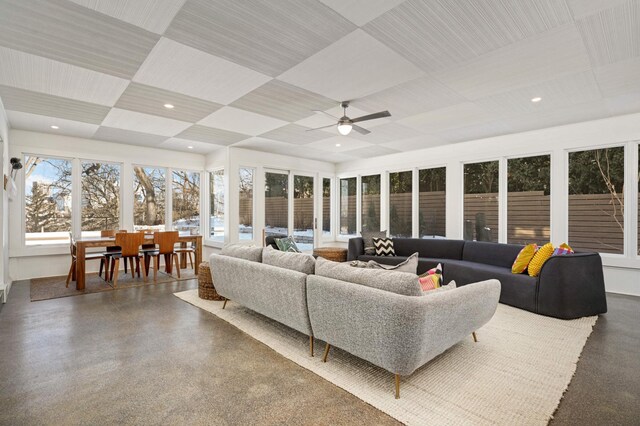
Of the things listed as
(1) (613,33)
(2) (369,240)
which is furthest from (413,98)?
(2) (369,240)

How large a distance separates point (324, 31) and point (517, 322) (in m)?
3.50

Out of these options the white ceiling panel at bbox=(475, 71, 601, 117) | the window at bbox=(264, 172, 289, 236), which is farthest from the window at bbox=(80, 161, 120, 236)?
the white ceiling panel at bbox=(475, 71, 601, 117)

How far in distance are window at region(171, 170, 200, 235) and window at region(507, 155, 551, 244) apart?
6437mm

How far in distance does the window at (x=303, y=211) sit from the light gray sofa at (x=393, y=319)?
5539 mm

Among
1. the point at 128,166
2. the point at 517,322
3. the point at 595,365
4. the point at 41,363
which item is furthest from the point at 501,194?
the point at 128,166

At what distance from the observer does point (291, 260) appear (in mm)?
3037

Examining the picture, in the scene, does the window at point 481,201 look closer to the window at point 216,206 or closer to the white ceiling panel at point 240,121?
the white ceiling panel at point 240,121

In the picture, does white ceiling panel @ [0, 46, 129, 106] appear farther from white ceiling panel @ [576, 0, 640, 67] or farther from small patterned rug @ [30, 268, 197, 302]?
white ceiling panel @ [576, 0, 640, 67]

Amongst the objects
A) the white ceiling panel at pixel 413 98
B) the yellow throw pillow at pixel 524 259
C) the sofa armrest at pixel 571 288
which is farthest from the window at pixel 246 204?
the sofa armrest at pixel 571 288

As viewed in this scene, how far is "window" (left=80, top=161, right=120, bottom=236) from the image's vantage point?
6.26 meters

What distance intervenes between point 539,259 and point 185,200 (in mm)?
6868

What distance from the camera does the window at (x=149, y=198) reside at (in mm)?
6793

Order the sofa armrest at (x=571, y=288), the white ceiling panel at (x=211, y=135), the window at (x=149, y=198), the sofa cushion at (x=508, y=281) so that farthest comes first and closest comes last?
the window at (x=149, y=198) < the white ceiling panel at (x=211, y=135) < the sofa cushion at (x=508, y=281) < the sofa armrest at (x=571, y=288)

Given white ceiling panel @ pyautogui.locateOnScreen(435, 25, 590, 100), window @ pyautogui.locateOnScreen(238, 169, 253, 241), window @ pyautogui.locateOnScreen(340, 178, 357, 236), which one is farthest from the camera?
window @ pyautogui.locateOnScreen(340, 178, 357, 236)
